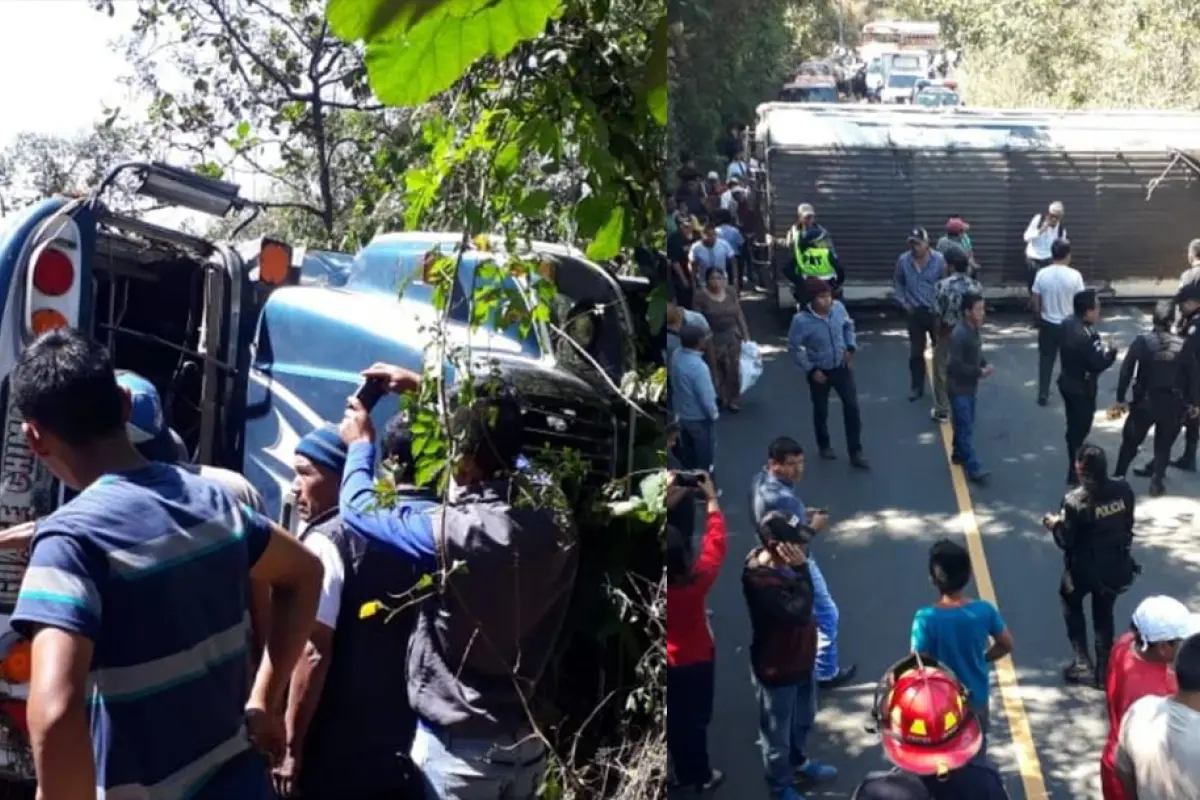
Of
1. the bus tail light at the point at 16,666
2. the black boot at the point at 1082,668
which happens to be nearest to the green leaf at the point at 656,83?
the black boot at the point at 1082,668

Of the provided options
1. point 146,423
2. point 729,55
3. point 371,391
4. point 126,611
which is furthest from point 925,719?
point 146,423

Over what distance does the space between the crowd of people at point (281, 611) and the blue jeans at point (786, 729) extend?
3.84 ft

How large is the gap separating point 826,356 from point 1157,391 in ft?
1.24

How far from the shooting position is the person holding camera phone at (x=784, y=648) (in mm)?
1595

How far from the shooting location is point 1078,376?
1.64 metres

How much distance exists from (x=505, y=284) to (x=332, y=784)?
64.1 inches

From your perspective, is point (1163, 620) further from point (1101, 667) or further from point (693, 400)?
point (693, 400)

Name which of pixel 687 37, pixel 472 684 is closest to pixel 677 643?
pixel 687 37

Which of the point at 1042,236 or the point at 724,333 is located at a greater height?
the point at 1042,236

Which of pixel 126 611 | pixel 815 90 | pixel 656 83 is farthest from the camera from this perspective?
pixel 656 83

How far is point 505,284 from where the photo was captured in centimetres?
428

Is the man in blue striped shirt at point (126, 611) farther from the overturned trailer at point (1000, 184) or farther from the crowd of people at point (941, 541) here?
the overturned trailer at point (1000, 184)

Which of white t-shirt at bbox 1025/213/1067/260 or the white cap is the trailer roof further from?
the white cap

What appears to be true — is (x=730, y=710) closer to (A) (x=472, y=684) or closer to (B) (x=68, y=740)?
(B) (x=68, y=740)
